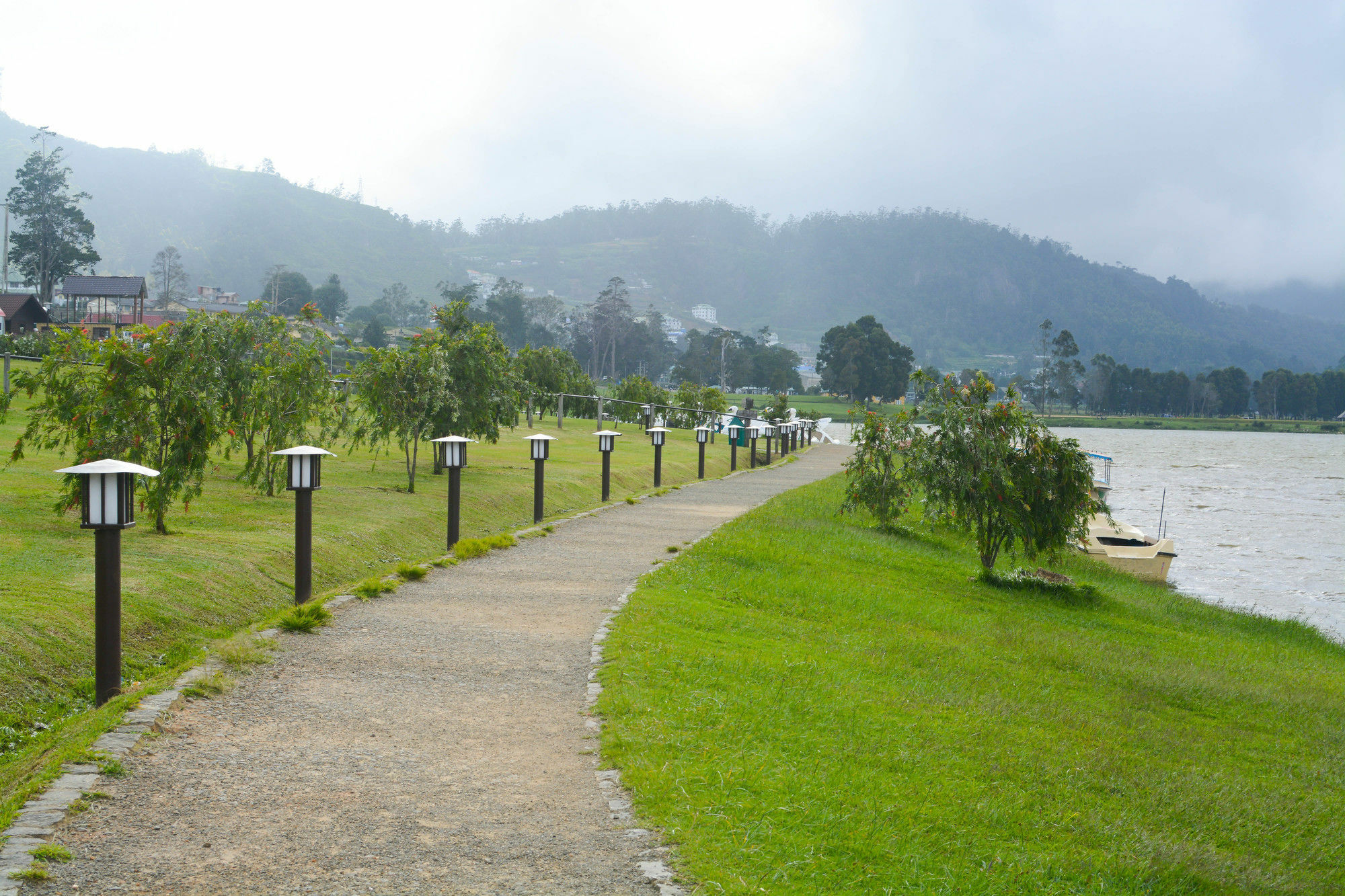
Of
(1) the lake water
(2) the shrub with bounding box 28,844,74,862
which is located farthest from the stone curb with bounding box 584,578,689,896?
(1) the lake water

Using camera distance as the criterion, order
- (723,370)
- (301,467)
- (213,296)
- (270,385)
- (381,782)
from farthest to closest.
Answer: (723,370) < (213,296) < (270,385) < (301,467) < (381,782)

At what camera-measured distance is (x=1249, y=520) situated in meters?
38.4

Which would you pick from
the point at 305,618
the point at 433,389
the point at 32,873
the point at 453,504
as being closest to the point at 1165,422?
the point at 433,389

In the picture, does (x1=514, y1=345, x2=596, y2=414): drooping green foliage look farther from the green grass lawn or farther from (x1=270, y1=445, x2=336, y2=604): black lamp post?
the green grass lawn

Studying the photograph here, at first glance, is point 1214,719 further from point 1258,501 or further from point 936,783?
point 1258,501

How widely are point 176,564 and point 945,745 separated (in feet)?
23.5

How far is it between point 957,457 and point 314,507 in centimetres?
962

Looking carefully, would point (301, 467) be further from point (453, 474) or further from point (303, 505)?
point (453, 474)

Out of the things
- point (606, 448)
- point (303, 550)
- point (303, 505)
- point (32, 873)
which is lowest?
point (32, 873)

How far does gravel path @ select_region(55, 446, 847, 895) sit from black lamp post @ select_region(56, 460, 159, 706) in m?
0.82

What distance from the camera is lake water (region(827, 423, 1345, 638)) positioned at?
23172mm

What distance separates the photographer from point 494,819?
13.7 feet

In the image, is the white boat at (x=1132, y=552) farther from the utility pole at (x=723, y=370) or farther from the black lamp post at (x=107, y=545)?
the utility pole at (x=723, y=370)

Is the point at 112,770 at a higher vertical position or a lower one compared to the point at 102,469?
lower
